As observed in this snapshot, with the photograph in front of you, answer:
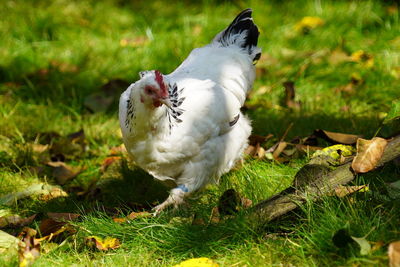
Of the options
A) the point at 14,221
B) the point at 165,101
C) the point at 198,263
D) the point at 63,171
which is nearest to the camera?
the point at 198,263

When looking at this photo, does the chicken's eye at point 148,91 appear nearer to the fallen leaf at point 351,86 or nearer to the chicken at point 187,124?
the chicken at point 187,124

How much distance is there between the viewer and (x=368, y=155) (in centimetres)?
248

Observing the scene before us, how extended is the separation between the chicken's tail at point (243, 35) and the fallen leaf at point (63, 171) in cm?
133

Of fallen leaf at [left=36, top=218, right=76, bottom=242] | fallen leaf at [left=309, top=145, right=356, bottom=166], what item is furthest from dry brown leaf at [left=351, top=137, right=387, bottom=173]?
fallen leaf at [left=36, top=218, right=76, bottom=242]

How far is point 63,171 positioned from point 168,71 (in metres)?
1.53

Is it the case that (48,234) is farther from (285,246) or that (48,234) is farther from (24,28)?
(24,28)

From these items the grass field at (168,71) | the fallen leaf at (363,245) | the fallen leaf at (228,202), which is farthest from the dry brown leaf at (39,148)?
the fallen leaf at (363,245)

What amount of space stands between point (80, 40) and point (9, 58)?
0.76 meters

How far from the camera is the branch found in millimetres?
2391

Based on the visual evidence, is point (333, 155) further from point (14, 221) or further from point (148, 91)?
point (14, 221)

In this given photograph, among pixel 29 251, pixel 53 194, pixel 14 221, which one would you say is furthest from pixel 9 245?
pixel 53 194

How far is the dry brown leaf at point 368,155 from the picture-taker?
8.03 ft

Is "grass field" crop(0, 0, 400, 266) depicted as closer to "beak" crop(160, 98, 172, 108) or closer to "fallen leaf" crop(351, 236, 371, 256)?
"fallen leaf" crop(351, 236, 371, 256)

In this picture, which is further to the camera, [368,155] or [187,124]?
[187,124]
